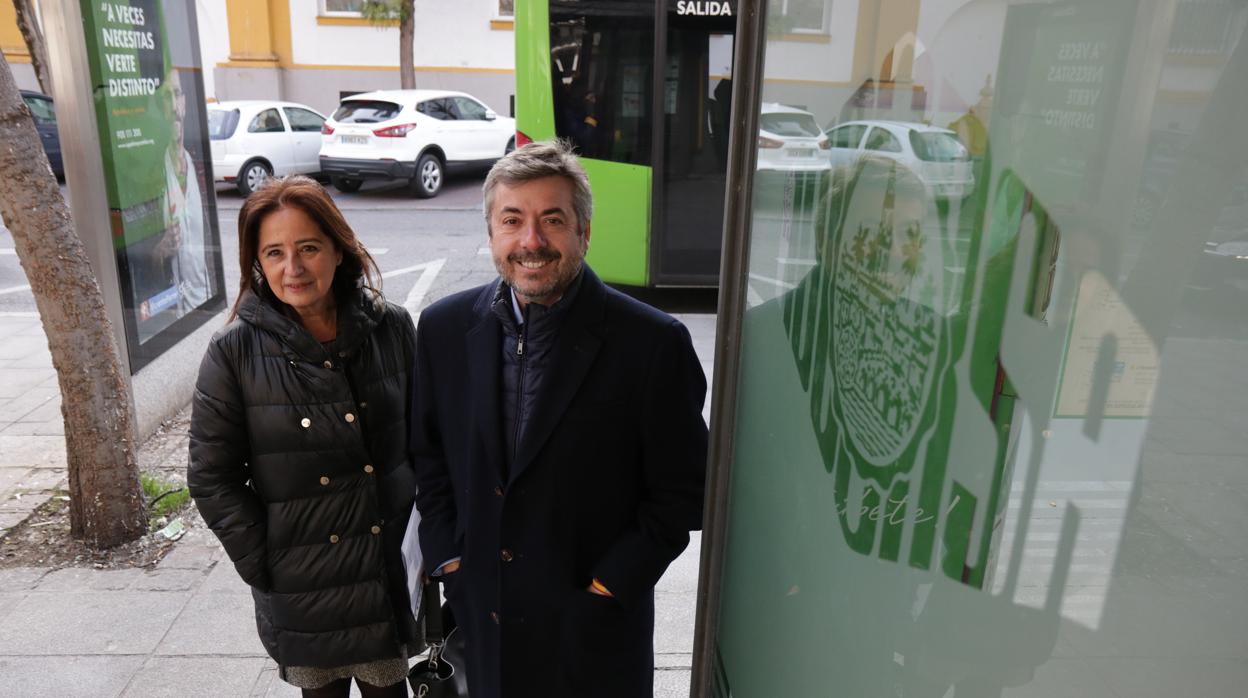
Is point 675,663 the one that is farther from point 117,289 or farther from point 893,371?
point 117,289

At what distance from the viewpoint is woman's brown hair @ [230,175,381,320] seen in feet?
8.27

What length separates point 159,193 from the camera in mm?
6051

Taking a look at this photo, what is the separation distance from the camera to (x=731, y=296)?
7.57 ft

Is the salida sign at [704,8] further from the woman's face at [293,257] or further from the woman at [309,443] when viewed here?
the woman's face at [293,257]

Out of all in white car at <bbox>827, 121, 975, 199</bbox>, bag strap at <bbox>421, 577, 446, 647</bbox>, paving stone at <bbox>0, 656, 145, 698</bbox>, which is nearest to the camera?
white car at <bbox>827, 121, 975, 199</bbox>

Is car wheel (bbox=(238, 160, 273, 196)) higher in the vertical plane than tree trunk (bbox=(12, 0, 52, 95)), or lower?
lower

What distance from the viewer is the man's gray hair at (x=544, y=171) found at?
2.12m

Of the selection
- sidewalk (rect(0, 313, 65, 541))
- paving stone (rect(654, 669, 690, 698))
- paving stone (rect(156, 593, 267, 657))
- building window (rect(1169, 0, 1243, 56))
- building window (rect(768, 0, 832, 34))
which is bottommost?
sidewalk (rect(0, 313, 65, 541))

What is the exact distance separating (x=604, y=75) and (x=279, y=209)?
601cm

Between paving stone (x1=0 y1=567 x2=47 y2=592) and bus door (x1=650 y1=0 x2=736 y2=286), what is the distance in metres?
5.39

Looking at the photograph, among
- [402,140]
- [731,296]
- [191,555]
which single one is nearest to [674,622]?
[731,296]

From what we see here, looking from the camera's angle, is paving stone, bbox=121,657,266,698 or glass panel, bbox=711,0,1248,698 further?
paving stone, bbox=121,657,266,698

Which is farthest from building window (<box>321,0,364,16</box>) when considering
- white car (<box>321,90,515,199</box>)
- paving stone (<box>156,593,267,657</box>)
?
paving stone (<box>156,593,267,657</box>)

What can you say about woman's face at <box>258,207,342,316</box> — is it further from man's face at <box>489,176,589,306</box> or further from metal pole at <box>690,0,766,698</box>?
metal pole at <box>690,0,766,698</box>
